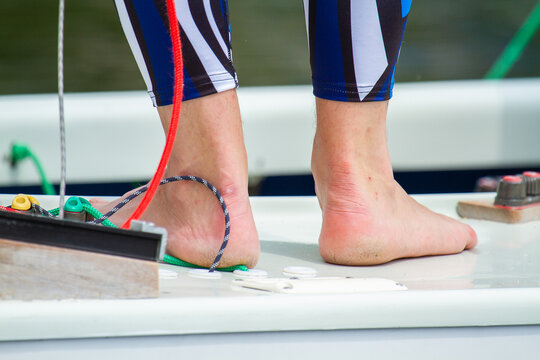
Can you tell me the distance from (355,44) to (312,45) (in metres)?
0.06

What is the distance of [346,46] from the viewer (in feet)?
2.53

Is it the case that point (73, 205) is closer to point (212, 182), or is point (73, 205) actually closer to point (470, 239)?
point (212, 182)

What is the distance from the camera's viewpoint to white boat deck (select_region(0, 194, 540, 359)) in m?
0.53

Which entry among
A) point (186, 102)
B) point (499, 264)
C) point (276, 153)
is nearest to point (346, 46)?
point (186, 102)

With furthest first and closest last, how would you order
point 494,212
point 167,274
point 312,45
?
point 494,212
point 312,45
point 167,274

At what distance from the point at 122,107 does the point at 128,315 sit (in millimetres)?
1458

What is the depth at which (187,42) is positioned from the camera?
0.71 metres

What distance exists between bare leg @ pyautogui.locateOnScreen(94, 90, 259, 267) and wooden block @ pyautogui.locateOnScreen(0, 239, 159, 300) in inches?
7.3

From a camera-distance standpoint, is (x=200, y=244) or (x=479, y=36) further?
(x=479, y=36)

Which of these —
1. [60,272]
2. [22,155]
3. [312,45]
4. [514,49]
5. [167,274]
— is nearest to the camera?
[60,272]

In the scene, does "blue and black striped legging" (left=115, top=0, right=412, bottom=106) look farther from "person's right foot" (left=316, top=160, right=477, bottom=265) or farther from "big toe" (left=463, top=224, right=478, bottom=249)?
"big toe" (left=463, top=224, right=478, bottom=249)

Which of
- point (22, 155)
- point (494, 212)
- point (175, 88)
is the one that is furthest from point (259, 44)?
point (175, 88)

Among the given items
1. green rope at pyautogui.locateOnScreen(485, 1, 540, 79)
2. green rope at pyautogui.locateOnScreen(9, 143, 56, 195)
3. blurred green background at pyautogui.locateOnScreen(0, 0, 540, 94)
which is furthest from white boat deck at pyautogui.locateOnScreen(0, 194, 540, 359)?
green rope at pyautogui.locateOnScreen(485, 1, 540, 79)

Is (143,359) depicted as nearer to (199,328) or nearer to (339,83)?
(199,328)
